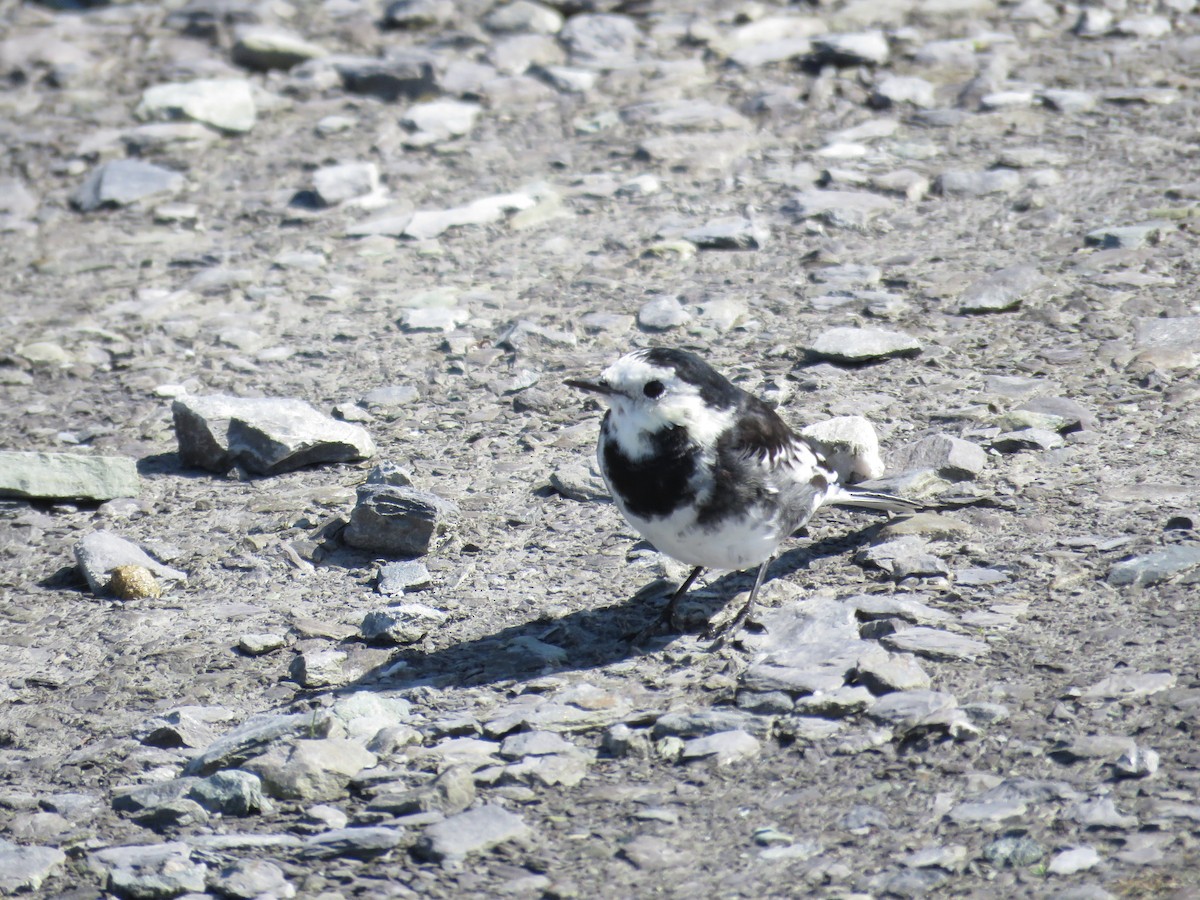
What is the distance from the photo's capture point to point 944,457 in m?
5.46

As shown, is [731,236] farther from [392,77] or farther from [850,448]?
[392,77]

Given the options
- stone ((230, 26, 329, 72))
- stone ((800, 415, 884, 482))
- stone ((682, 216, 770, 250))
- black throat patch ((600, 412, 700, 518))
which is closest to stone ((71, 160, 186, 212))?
stone ((230, 26, 329, 72))

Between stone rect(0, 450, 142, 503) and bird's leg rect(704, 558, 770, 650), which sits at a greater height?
bird's leg rect(704, 558, 770, 650)

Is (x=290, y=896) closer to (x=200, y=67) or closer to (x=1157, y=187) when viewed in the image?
(x=1157, y=187)

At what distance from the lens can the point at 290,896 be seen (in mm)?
3463

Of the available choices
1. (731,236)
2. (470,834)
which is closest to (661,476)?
(470,834)

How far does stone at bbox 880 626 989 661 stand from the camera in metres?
4.32

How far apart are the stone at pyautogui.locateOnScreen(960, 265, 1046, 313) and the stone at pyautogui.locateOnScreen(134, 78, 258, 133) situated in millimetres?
4852

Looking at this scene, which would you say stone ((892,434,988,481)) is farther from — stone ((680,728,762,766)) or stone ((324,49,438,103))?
stone ((324,49,438,103))

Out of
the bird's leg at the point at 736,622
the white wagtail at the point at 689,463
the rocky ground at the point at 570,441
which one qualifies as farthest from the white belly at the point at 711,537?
the rocky ground at the point at 570,441

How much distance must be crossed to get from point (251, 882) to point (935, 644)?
6.89ft

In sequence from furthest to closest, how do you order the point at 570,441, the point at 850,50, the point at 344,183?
1. the point at 850,50
2. the point at 344,183
3. the point at 570,441

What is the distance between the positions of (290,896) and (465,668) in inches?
49.6

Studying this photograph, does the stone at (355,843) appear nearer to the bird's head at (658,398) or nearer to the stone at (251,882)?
the stone at (251,882)
